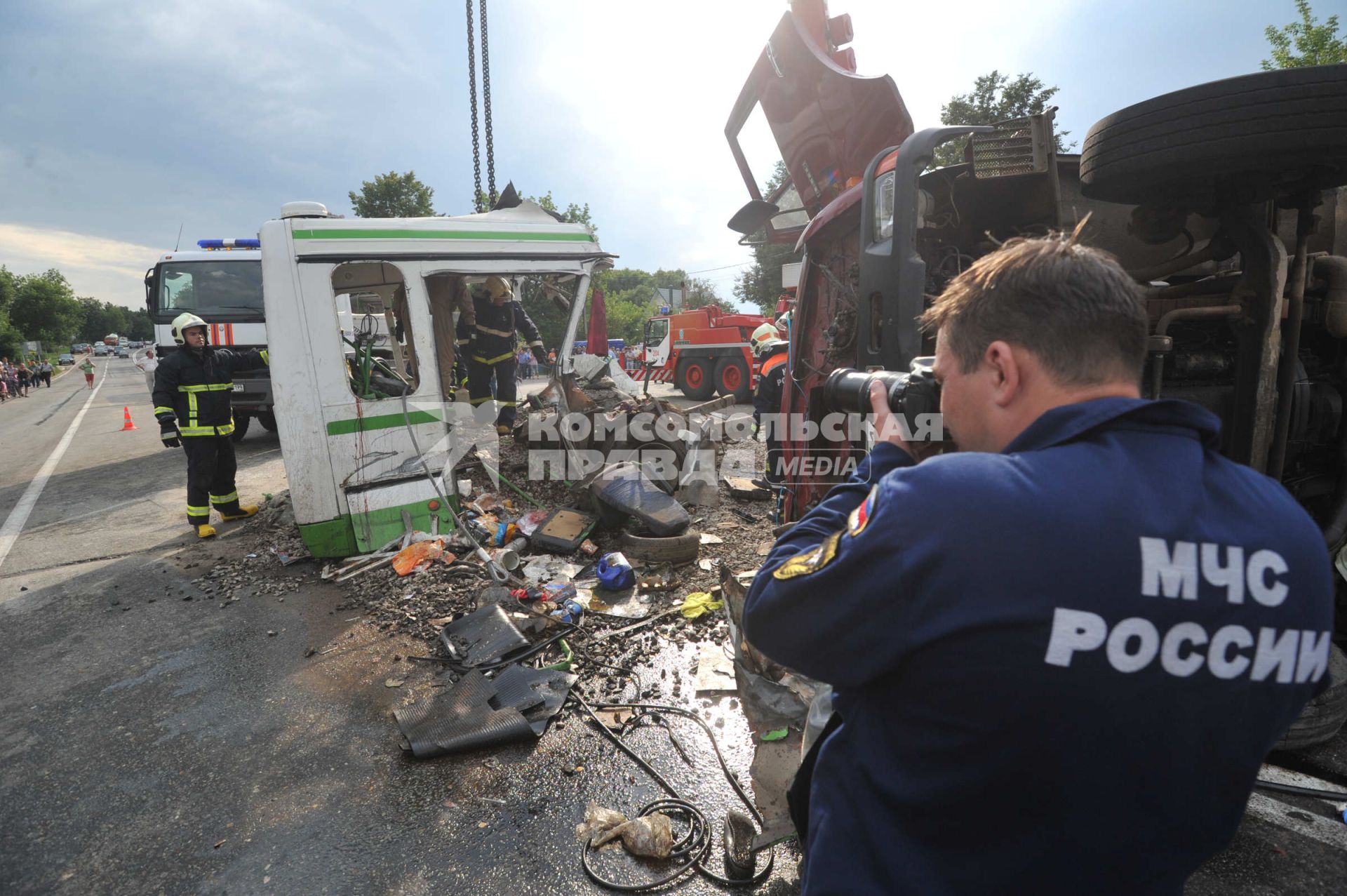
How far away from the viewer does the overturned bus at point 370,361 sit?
461cm

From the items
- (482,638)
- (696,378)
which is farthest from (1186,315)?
(696,378)

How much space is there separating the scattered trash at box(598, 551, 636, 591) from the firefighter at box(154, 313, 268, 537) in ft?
12.7

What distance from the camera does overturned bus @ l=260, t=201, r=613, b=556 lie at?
4.61 meters

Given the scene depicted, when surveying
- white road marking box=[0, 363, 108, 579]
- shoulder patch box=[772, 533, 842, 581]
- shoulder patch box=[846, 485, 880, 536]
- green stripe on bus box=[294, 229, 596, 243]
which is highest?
green stripe on bus box=[294, 229, 596, 243]

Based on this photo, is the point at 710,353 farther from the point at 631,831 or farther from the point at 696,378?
the point at 631,831

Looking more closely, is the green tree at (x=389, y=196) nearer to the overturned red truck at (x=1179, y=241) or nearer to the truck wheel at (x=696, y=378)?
the truck wheel at (x=696, y=378)

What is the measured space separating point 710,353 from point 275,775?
42.7ft

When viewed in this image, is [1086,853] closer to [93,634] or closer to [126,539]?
[93,634]

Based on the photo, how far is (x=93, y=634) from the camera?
4.04m

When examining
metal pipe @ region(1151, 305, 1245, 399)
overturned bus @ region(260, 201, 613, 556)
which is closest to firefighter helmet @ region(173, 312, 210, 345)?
overturned bus @ region(260, 201, 613, 556)

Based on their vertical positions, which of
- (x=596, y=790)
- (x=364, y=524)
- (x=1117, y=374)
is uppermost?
(x=1117, y=374)

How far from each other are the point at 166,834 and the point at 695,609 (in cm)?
264

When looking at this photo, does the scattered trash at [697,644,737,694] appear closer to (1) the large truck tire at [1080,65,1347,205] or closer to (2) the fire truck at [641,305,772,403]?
(1) the large truck tire at [1080,65,1347,205]

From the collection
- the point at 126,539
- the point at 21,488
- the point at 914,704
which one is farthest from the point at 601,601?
the point at 21,488
